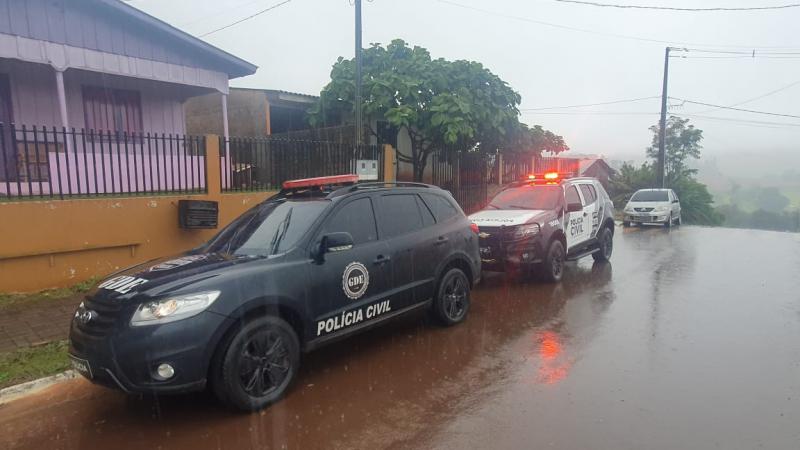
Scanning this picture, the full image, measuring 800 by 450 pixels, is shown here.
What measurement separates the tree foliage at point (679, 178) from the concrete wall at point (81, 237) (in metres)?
27.1

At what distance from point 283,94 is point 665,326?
12.8 m

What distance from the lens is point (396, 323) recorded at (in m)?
5.86

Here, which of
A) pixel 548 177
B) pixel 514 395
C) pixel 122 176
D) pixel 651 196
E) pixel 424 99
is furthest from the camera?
pixel 651 196

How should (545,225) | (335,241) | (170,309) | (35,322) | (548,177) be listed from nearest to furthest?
(170,309)
(335,241)
(35,322)
(545,225)
(548,177)

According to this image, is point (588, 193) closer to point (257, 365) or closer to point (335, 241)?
point (335, 241)

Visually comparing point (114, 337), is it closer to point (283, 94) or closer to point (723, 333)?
point (723, 333)

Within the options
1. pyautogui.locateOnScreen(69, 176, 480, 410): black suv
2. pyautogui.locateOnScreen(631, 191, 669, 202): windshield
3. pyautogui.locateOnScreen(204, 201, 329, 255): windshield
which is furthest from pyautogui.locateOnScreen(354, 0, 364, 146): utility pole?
pyautogui.locateOnScreen(631, 191, 669, 202): windshield

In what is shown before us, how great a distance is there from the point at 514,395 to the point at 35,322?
539cm

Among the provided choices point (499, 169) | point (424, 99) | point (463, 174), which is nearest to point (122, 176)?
point (424, 99)

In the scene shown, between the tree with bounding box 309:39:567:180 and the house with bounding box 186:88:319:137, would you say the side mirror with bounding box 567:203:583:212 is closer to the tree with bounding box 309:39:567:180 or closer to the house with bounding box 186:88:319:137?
the tree with bounding box 309:39:567:180

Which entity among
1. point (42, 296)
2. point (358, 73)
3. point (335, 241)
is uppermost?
point (358, 73)

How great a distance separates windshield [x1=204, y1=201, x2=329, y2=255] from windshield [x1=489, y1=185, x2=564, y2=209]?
4965mm

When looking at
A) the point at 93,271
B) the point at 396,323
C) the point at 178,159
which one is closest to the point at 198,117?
the point at 178,159

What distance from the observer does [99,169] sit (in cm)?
795
